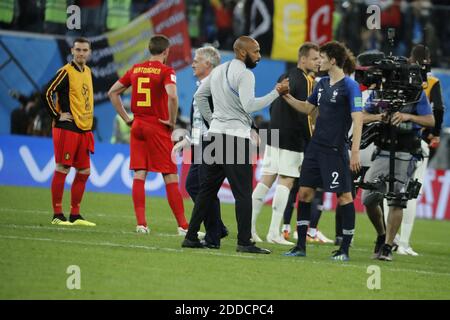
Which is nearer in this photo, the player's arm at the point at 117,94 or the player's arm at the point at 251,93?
the player's arm at the point at 251,93

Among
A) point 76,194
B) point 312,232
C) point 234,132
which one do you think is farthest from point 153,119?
point 312,232

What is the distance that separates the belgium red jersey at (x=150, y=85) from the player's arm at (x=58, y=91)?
84 cm

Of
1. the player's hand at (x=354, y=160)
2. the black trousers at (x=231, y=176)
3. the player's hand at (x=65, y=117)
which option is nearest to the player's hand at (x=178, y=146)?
the player's hand at (x=65, y=117)

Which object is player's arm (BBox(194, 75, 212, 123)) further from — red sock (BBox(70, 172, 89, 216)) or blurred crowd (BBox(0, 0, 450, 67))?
blurred crowd (BBox(0, 0, 450, 67))

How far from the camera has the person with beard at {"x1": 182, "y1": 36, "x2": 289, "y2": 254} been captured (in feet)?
38.1

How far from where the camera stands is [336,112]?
11.9 metres

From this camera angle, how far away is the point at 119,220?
50.6 feet

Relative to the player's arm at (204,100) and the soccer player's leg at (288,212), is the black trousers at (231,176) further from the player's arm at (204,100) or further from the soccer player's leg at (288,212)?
the soccer player's leg at (288,212)

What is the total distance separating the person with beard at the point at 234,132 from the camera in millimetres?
11609

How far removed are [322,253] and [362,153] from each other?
1.78m

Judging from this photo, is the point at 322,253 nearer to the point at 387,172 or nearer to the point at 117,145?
the point at 387,172

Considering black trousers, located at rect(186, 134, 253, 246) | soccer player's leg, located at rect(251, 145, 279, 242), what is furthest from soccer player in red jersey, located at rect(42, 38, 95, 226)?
black trousers, located at rect(186, 134, 253, 246)
